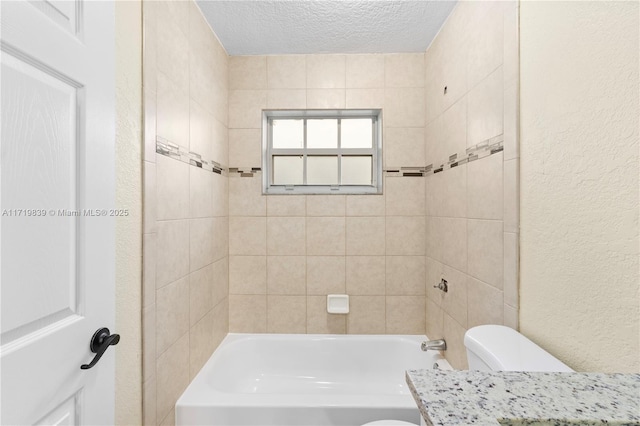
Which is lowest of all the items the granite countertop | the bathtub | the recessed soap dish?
the bathtub

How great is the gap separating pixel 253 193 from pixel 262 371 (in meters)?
1.33

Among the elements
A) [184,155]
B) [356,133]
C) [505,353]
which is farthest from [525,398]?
[356,133]

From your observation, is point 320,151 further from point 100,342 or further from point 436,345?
point 100,342

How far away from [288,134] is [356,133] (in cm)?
56

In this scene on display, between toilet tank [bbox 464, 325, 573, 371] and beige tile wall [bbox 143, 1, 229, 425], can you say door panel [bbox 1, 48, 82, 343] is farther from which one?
toilet tank [bbox 464, 325, 573, 371]

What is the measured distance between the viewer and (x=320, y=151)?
8.02 feet

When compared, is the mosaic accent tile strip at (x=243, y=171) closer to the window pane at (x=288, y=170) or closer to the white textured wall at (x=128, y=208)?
the window pane at (x=288, y=170)

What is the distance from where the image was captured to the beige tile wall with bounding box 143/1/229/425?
125 centimetres

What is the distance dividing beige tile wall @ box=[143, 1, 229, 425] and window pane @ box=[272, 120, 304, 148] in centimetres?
47

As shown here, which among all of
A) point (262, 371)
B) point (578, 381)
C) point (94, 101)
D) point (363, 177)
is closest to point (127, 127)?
point (94, 101)

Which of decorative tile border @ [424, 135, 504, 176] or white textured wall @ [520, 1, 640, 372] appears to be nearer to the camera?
white textured wall @ [520, 1, 640, 372]

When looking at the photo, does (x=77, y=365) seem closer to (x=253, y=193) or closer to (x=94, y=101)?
(x=94, y=101)

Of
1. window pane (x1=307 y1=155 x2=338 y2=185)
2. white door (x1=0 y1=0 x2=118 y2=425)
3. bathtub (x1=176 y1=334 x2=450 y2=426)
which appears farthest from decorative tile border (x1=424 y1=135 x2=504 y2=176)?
white door (x1=0 y1=0 x2=118 y2=425)

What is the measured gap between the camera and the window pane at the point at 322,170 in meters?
2.45
